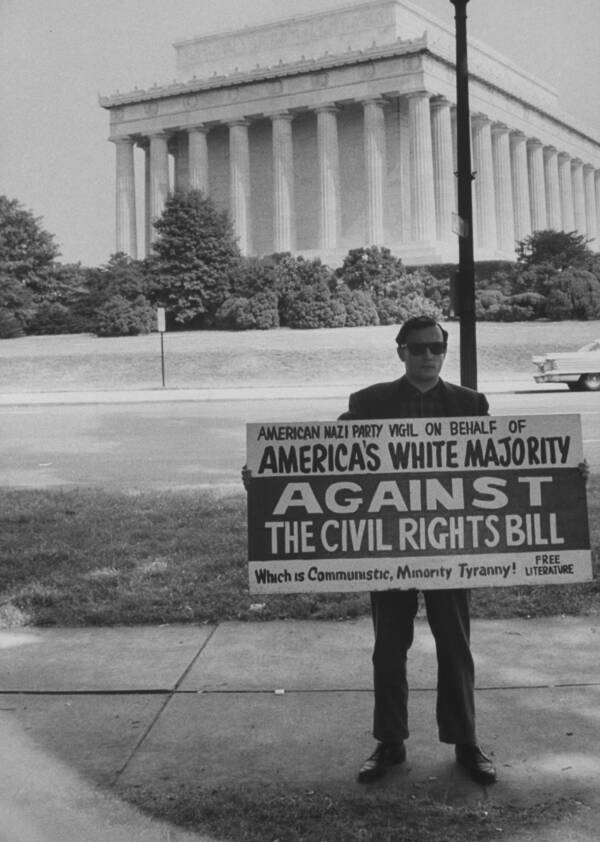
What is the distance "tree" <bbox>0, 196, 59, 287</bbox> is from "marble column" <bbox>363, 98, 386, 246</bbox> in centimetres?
1988

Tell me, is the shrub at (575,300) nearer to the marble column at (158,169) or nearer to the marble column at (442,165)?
the marble column at (442,165)

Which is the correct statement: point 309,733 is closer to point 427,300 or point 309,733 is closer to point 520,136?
point 427,300

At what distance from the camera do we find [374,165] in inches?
2525

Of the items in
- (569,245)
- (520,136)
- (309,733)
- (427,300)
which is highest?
(520,136)

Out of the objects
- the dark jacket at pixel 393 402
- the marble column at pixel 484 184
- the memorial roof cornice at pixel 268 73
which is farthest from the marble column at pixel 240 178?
the dark jacket at pixel 393 402

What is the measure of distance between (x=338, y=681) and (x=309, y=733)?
76 centimetres

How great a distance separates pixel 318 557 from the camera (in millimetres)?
4473

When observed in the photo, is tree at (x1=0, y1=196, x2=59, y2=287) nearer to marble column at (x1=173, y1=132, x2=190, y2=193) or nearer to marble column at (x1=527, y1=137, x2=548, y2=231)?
marble column at (x1=173, y1=132, x2=190, y2=193)

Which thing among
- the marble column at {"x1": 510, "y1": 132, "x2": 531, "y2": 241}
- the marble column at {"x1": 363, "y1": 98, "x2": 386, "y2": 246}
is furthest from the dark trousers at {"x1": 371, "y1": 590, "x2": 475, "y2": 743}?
the marble column at {"x1": 510, "y1": 132, "x2": 531, "y2": 241}

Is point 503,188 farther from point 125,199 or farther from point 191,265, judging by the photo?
point 191,265

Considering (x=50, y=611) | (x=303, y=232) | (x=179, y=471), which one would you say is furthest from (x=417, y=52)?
(x=50, y=611)

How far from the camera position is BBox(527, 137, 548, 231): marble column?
246 feet

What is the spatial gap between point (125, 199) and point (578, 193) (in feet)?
126

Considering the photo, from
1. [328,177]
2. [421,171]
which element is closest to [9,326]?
[328,177]
